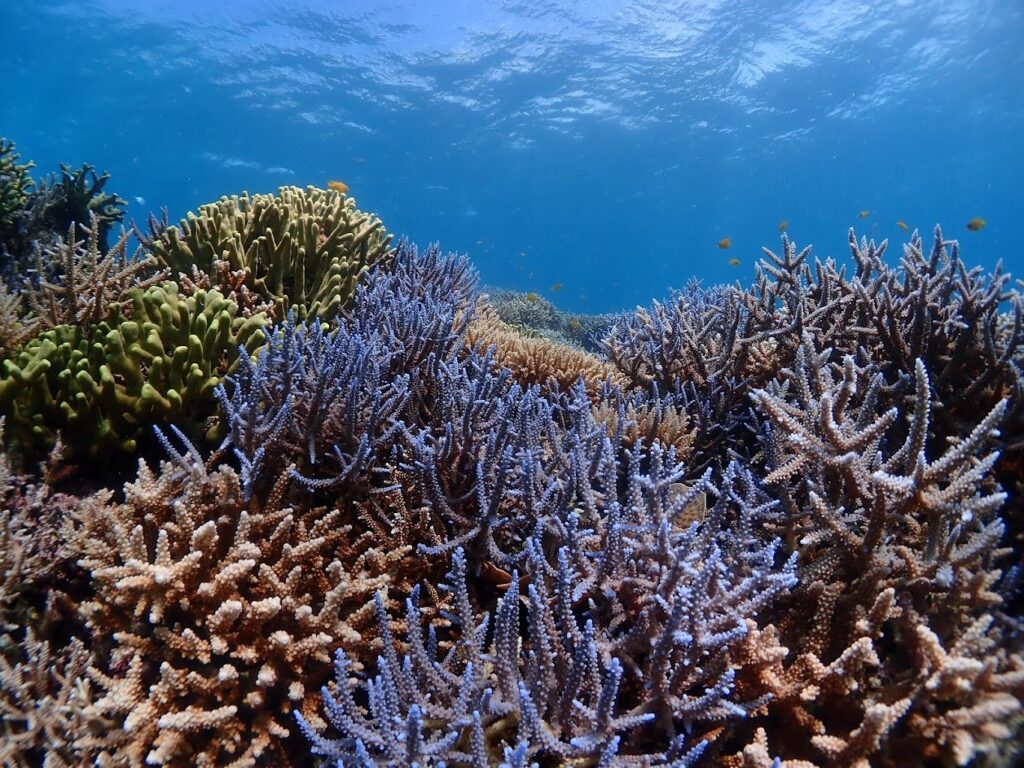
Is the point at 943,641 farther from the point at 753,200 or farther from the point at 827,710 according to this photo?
the point at 753,200

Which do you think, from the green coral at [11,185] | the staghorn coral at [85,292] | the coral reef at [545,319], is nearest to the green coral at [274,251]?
the staghorn coral at [85,292]

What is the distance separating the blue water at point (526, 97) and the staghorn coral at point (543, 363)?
23295 millimetres

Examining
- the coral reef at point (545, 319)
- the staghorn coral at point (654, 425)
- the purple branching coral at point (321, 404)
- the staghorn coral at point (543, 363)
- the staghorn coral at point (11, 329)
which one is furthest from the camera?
the coral reef at point (545, 319)

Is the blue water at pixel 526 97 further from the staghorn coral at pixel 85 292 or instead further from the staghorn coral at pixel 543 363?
the staghorn coral at pixel 85 292

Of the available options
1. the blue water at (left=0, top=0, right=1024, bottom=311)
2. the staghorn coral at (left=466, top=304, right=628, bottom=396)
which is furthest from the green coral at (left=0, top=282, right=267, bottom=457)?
the blue water at (left=0, top=0, right=1024, bottom=311)

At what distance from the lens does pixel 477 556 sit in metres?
2.46

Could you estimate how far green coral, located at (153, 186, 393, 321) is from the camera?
4676mm

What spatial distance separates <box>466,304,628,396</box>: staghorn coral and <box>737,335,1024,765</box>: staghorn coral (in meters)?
2.42

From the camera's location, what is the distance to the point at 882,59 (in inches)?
1460

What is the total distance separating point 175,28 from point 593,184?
178 ft

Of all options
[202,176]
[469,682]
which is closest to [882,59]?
[469,682]

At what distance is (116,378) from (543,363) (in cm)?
313

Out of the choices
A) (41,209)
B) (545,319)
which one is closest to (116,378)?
(41,209)

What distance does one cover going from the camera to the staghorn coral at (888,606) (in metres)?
1.56
